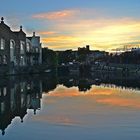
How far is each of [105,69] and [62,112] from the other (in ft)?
228

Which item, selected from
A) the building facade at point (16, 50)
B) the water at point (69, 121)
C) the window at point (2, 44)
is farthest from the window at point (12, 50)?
the water at point (69, 121)

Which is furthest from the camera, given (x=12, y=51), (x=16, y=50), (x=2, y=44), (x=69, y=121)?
(x=16, y=50)

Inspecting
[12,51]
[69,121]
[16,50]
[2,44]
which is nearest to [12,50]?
[12,51]

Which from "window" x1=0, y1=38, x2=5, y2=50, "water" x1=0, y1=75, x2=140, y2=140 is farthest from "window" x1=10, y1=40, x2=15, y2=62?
"water" x1=0, y1=75, x2=140, y2=140

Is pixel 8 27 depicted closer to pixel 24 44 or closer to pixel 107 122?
pixel 24 44

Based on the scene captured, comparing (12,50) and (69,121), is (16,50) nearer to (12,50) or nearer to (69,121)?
(12,50)

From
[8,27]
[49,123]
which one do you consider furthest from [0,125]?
[8,27]

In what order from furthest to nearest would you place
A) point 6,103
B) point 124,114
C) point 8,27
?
point 8,27
point 6,103
point 124,114

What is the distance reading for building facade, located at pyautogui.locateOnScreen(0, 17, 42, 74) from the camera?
62972 millimetres

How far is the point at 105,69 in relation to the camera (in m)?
88.2

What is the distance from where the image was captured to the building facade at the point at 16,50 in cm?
6297

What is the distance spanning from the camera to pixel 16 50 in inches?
2753

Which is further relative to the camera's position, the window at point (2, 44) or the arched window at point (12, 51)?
the arched window at point (12, 51)

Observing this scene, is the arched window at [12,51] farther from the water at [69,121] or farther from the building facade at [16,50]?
the water at [69,121]
